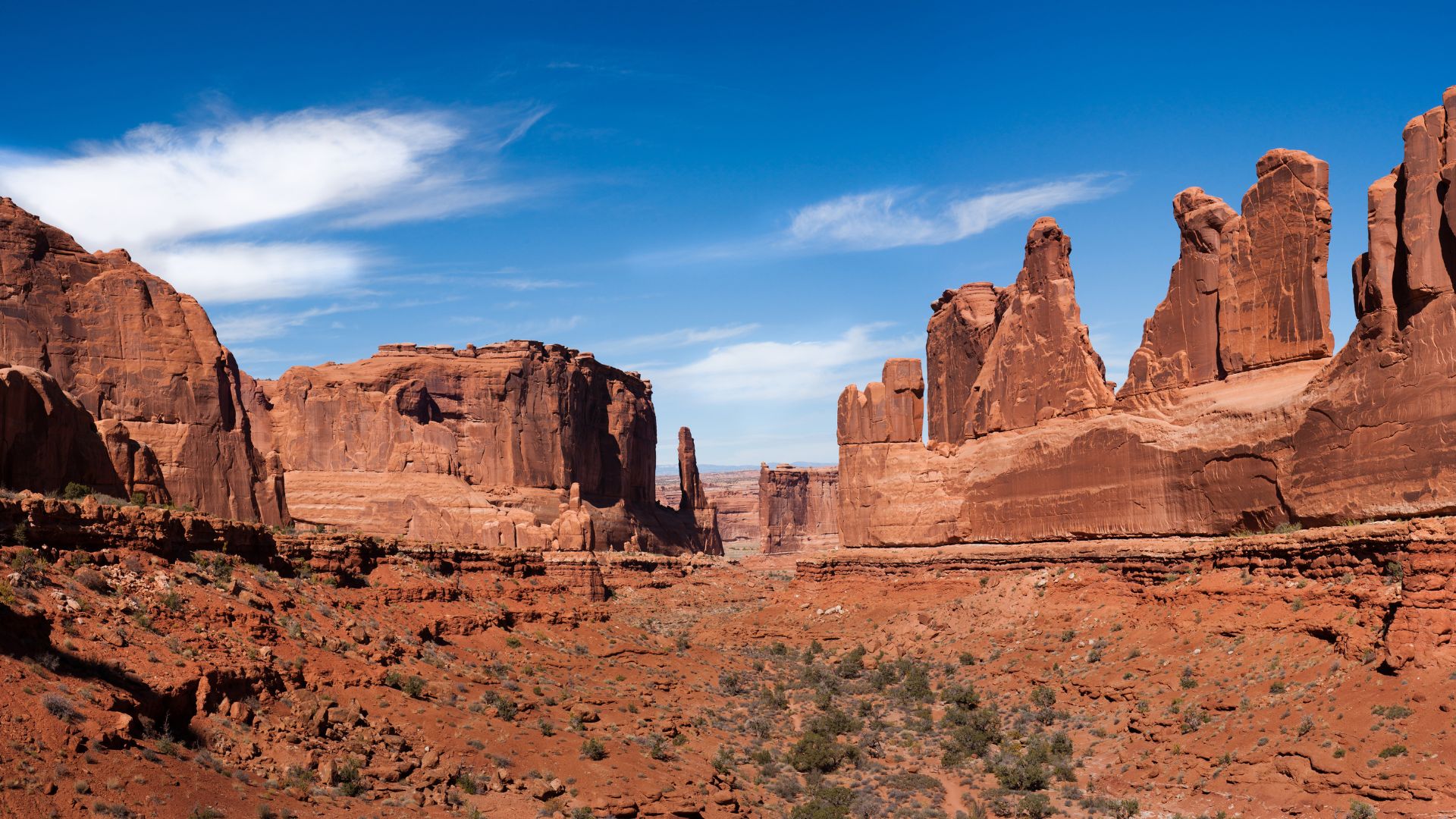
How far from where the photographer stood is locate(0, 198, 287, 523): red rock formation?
33.8 m

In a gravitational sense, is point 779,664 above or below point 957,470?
below

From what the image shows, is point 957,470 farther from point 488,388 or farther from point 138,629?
point 488,388

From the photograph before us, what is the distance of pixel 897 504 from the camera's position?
4588cm

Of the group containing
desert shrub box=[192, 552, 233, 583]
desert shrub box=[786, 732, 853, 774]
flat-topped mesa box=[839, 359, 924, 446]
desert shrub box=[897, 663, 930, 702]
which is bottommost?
desert shrub box=[786, 732, 853, 774]

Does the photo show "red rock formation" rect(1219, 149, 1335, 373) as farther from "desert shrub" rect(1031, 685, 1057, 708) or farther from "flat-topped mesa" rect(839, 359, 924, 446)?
"flat-topped mesa" rect(839, 359, 924, 446)


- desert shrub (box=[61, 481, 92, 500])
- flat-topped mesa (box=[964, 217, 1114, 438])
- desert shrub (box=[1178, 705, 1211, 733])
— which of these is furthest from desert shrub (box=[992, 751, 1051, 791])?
desert shrub (box=[61, 481, 92, 500])

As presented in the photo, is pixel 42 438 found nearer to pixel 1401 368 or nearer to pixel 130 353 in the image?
pixel 130 353

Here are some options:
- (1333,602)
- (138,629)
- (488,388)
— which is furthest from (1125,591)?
(488,388)

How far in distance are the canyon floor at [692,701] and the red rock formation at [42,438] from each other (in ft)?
13.9

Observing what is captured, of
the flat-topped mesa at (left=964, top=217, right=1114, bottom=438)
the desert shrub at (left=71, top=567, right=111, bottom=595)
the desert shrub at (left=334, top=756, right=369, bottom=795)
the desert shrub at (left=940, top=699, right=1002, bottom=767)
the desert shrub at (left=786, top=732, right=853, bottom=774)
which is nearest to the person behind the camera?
the desert shrub at (left=334, top=756, right=369, bottom=795)

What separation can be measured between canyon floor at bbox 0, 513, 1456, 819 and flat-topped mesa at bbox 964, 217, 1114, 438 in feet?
18.7

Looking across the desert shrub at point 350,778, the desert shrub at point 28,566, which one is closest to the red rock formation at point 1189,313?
the desert shrub at point 350,778

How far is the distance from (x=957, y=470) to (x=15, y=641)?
34491 millimetres

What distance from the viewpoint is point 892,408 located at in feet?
155
